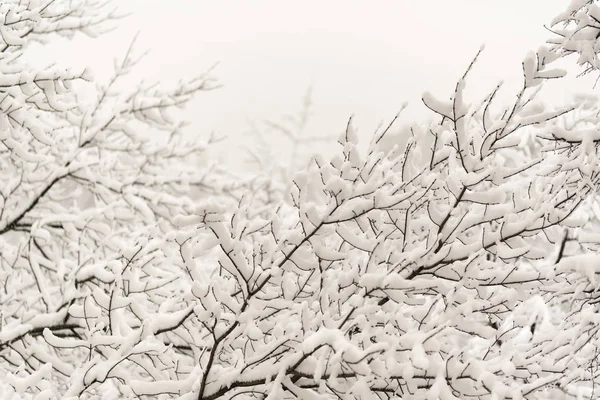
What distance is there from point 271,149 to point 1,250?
12.8m

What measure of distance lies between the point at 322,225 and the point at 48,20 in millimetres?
2949

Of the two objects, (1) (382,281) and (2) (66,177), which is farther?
(2) (66,177)

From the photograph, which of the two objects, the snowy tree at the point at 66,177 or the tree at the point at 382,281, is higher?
the snowy tree at the point at 66,177

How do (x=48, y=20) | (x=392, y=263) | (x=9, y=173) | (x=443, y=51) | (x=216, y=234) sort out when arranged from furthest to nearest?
1. (x=443, y=51)
2. (x=9, y=173)
3. (x=48, y=20)
4. (x=392, y=263)
5. (x=216, y=234)

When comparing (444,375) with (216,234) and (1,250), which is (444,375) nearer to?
(216,234)

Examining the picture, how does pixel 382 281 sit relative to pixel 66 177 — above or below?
below

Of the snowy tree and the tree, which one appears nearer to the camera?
the tree

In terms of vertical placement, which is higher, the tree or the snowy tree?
the snowy tree

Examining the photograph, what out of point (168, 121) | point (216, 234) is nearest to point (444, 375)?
point (216, 234)

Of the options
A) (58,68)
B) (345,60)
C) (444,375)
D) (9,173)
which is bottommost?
(444,375)

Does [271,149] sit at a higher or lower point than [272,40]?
lower

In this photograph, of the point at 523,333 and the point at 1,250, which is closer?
the point at 1,250

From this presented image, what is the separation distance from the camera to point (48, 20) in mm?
3391

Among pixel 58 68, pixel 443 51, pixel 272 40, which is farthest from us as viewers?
pixel 443 51
